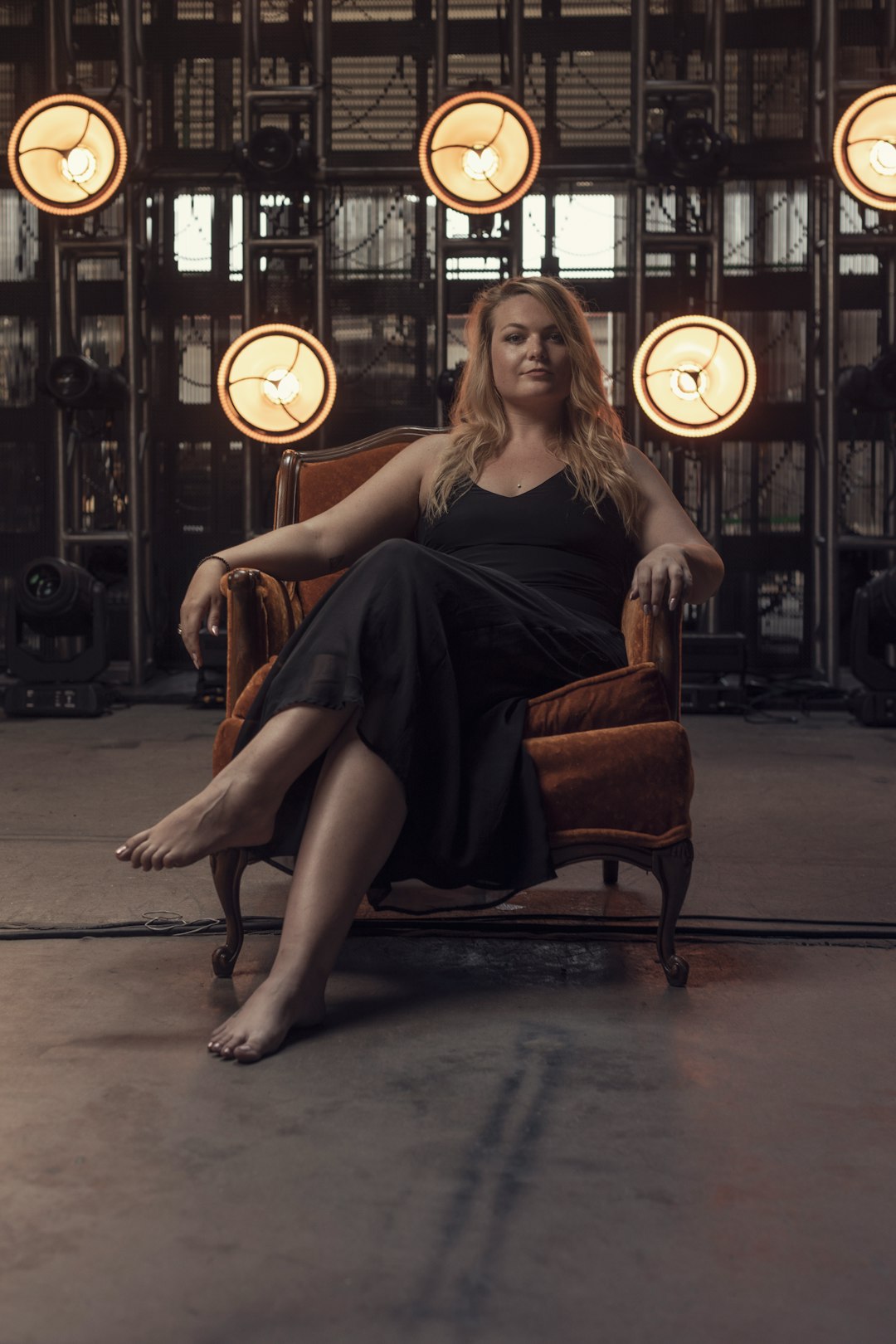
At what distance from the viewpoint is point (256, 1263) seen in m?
1.08

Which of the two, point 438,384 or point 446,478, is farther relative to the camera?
point 438,384

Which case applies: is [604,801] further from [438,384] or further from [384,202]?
[384,202]

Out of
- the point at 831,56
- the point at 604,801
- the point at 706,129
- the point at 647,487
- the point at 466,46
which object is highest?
the point at 466,46

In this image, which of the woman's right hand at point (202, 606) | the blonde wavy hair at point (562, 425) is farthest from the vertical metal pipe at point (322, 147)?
the woman's right hand at point (202, 606)

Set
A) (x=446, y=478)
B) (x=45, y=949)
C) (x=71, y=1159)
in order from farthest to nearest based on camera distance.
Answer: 1. (x=446, y=478)
2. (x=45, y=949)
3. (x=71, y=1159)


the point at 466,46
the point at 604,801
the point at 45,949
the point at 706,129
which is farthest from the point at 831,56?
the point at 45,949

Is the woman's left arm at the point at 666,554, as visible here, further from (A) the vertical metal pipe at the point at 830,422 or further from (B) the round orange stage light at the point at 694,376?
(A) the vertical metal pipe at the point at 830,422

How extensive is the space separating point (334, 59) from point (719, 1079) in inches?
229

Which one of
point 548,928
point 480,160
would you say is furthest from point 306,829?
point 480,160

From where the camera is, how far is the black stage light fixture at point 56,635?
508cm

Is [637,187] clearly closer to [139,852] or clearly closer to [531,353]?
[531,353]

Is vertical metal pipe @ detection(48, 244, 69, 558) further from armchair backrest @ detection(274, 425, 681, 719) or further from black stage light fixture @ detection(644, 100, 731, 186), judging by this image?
armchair backrest @ detection(274, 425, 681, 719)

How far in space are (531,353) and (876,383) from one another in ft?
11.0

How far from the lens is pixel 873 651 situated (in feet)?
16.1
